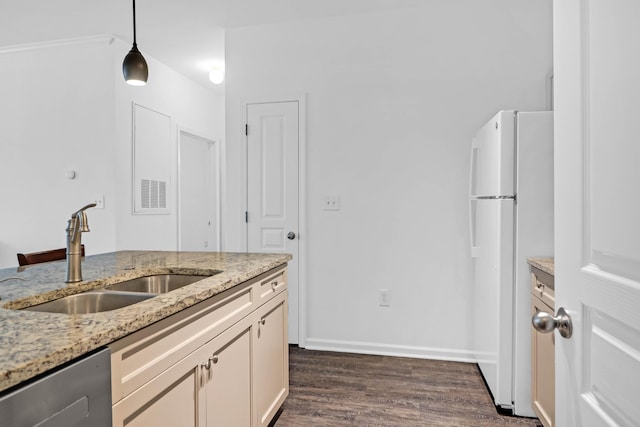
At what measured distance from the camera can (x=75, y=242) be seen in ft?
4.80

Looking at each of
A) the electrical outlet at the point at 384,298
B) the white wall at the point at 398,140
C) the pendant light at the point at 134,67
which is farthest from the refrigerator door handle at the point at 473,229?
the pendant light at the point at 134,67

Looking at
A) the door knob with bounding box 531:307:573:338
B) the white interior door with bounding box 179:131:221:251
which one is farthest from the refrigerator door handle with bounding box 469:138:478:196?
Result: the white interior door with bounding box 179:131:221:251

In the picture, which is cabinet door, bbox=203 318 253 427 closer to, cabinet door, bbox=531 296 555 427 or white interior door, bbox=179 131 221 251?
cabinet door, bbox=531 296 555 427

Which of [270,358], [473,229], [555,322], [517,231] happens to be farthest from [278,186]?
[555,322]

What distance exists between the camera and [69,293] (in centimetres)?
140

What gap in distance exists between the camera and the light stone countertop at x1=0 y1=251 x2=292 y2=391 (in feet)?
2.52

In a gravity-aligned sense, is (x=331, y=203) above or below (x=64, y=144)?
below

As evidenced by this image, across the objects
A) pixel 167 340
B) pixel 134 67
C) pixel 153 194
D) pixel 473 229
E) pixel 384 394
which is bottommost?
pixel 384 394

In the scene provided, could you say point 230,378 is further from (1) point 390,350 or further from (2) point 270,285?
(1) point 390,350

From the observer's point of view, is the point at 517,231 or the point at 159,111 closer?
the point at 517,231

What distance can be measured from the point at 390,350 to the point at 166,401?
Answer: 2317 millimetres

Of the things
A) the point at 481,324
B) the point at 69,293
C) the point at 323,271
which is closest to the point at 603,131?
the point at 69,293

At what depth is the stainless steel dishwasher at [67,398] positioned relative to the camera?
0.68 m

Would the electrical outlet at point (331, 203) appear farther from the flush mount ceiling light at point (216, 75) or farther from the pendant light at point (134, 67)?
the flush mount ceiling light at point (216, 75)
